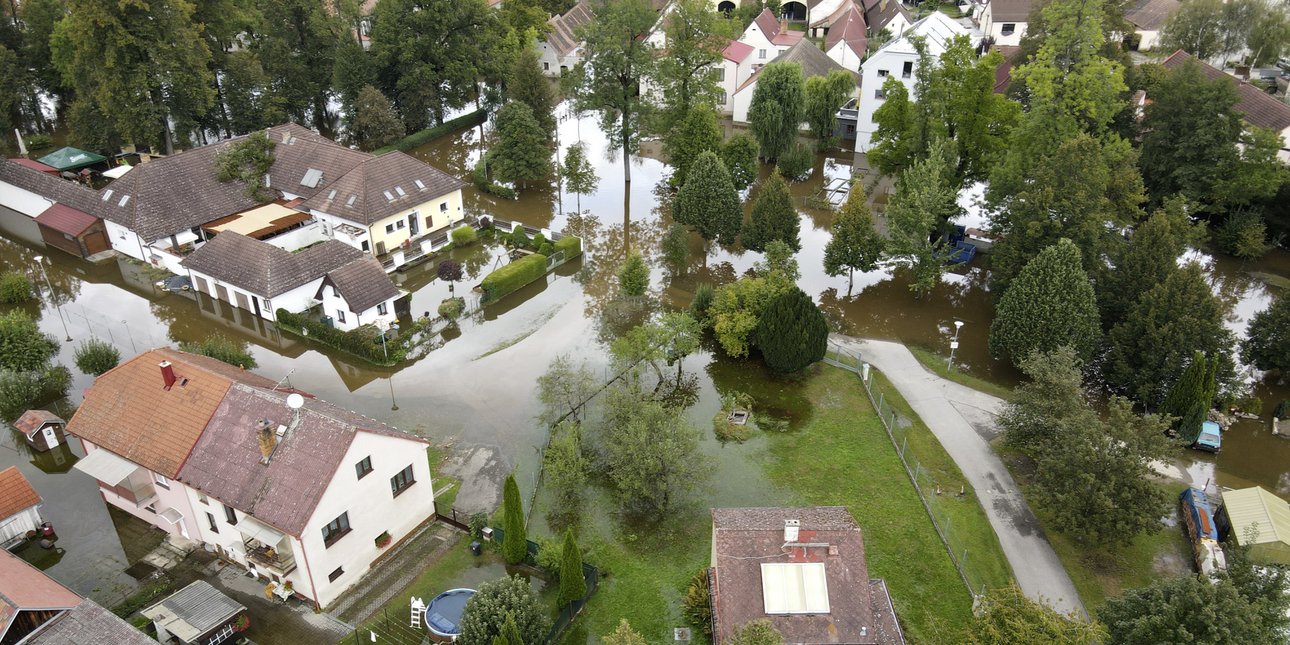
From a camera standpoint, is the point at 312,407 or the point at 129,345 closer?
the point at 312,407

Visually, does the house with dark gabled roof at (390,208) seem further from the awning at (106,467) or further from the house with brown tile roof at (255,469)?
the awning at (106,467)

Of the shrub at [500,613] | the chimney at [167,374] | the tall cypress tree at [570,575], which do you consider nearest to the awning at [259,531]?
the chimney at [167,374]

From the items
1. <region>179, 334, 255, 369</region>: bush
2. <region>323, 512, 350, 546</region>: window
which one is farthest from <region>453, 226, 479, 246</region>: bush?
<region>323, 512, 350, 546</region>: window

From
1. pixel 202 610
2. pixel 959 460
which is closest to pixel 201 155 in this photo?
pixel 202 610

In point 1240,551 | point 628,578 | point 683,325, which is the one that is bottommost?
point 628,578

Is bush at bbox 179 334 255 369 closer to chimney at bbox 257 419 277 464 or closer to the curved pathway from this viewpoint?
chimney at bbox 257 419 277 464

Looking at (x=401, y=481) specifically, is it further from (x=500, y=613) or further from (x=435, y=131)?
(x=435, y=131)

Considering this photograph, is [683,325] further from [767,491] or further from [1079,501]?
[1079,501]
